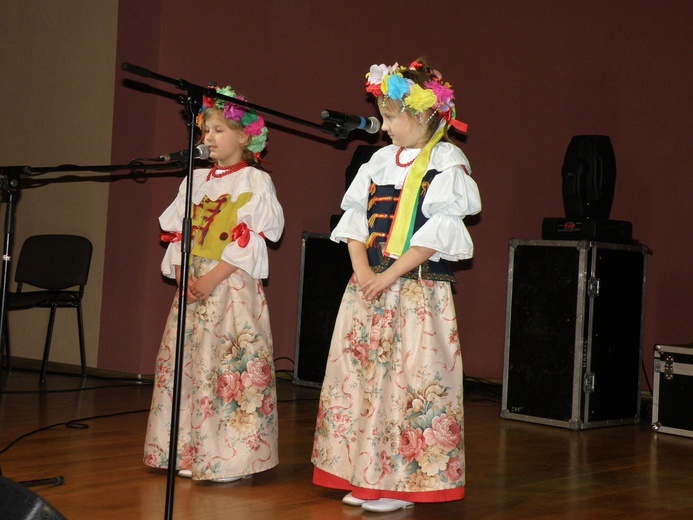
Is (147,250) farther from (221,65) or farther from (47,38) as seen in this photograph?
(47,38)

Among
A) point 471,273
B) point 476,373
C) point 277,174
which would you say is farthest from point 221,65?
point 476,373

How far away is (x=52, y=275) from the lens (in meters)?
5.30

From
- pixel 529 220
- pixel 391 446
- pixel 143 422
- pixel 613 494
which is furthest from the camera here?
pixel 529 220

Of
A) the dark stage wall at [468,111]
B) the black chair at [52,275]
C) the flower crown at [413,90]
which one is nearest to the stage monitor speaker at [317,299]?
the dark stage wall at [468,111]

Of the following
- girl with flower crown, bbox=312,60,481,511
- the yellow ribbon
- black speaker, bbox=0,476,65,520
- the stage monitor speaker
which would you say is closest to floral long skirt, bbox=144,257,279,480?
girl with flower crown, bbox=312,60,481,511

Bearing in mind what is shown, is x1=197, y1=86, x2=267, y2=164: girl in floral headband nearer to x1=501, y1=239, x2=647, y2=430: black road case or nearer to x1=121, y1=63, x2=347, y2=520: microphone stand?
x1=121, y1=63, x2=347, y2=520: microphone stand

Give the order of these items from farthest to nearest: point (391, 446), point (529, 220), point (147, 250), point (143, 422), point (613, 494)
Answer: point (529, 220), point (147, 250), point (143, 422), point (613, 494), point (391, 446)

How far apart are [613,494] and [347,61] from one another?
3483 mm

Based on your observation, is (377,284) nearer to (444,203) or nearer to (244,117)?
(444,203)

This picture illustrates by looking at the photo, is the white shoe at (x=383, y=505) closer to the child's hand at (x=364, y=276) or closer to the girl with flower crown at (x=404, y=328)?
the girl with flower crown at (x=404, y=328)

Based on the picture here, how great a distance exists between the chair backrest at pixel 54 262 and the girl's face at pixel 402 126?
300 cm

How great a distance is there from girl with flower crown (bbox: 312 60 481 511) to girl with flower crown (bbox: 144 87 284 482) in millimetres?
292

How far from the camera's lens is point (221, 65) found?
5211 millimetres

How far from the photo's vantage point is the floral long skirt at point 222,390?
2859mm
